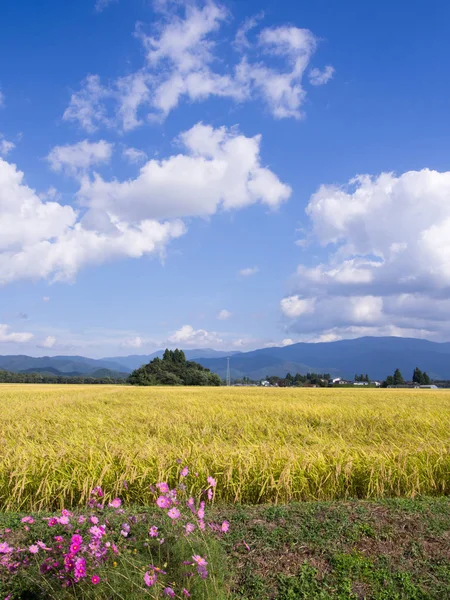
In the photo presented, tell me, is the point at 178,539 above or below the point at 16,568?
above

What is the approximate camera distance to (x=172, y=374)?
251 feet

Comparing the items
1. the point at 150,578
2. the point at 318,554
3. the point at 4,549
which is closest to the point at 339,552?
the point at 318,554

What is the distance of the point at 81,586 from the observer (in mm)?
3414

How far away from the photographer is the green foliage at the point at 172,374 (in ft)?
248

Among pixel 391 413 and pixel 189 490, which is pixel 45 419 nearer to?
pixel 189 490

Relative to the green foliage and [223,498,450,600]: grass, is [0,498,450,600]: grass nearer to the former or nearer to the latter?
[223,498,450,600]: grass

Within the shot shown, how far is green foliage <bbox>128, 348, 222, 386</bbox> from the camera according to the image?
75625 millimetres

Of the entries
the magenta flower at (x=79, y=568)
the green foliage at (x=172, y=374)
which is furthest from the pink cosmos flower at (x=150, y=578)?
the green foliage at (x=172, y=374)

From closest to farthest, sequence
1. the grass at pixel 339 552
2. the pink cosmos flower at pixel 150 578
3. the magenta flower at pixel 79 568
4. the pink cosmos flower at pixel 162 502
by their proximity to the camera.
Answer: the pink cosmos flower at pixel 150 578, the magenta flower at pixel 79 568, the pink cosmos flower at pixel 162 502, the grass at pixel 339 552

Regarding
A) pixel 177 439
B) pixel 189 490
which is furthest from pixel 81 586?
pixel 177 439

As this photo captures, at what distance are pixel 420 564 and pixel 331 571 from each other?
888 millimetres

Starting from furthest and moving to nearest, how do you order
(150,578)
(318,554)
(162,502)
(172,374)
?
(172,374) < (318,554) < (162,502) < (150,578)

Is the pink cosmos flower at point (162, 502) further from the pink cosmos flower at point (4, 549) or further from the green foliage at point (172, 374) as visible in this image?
the green foliage at point (172, 374)

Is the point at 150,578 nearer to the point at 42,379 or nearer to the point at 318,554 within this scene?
the point at 318,554
